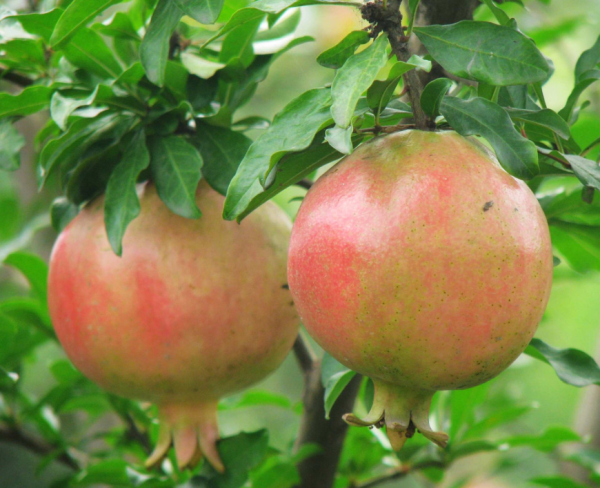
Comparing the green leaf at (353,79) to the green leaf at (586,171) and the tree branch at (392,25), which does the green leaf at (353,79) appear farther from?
the green leaf at (586,171)

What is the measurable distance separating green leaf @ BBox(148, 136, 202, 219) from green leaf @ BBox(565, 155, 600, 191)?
49cm

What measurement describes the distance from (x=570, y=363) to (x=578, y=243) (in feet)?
1.13

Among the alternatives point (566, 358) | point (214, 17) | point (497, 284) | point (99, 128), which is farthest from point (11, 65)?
point (566, 358)

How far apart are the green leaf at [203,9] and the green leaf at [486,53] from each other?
23cm

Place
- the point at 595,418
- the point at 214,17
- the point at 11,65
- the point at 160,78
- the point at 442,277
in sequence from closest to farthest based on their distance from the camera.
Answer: the point at 442,277 → the point at 214,17 → the point at 160,78 → the point at 11,65 → the point at 595,418

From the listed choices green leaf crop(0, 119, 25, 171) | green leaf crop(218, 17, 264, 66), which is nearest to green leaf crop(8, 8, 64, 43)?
green leaf crop(0, 119, 25, 171)

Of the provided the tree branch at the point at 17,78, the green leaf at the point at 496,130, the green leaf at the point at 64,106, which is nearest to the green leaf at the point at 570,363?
the green leaf at the point at 496,130

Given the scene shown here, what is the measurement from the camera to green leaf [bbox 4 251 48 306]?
1.37 meters

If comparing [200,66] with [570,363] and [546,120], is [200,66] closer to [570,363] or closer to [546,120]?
[546,120]

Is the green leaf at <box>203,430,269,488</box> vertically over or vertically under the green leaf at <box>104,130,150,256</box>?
under

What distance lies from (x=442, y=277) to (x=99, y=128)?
65 cm

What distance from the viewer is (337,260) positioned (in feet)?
2.15

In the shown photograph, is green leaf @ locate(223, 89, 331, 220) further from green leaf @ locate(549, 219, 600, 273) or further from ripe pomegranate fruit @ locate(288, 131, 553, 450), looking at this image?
green leaf @ locate(549, 219, 600, 273)

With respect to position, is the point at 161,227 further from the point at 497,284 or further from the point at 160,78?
the point at 497,284
